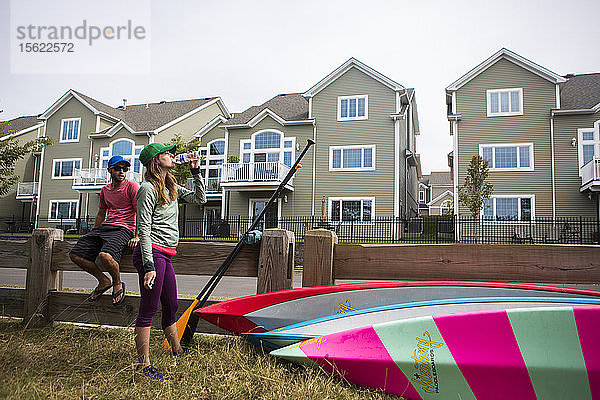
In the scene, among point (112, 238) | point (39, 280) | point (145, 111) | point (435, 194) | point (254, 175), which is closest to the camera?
point (112, 238)

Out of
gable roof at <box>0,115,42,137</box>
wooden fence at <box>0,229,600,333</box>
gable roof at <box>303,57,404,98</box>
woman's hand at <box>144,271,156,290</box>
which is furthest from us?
gable roof at <box>0,115,42,137</box>

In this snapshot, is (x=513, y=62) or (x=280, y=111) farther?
(x=280, y=111)

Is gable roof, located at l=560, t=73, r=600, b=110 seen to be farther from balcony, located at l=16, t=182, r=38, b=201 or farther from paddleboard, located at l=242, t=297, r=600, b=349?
balcony, located at l=16, t=182, r=38, b=201

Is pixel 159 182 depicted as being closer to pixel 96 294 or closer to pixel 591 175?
pixel 96 294

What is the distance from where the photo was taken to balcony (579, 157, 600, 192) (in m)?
20.1

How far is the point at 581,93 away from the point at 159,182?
89.1 feet

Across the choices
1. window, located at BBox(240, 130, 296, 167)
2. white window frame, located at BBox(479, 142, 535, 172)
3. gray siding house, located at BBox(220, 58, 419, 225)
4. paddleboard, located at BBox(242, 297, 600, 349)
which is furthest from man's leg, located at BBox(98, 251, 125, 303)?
white window frame, located at BBox(479, 142, 535, 172)

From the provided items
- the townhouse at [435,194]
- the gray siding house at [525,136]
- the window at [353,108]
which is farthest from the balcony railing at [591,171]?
the townhouse at [435,194]

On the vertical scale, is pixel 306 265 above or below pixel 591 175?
below

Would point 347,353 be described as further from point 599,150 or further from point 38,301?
point 599,150

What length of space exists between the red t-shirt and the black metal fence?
1611 centimetres

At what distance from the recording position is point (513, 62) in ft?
77.8

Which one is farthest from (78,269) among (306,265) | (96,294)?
(306,265)

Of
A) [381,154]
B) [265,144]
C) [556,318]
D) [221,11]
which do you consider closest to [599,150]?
[381,154]
